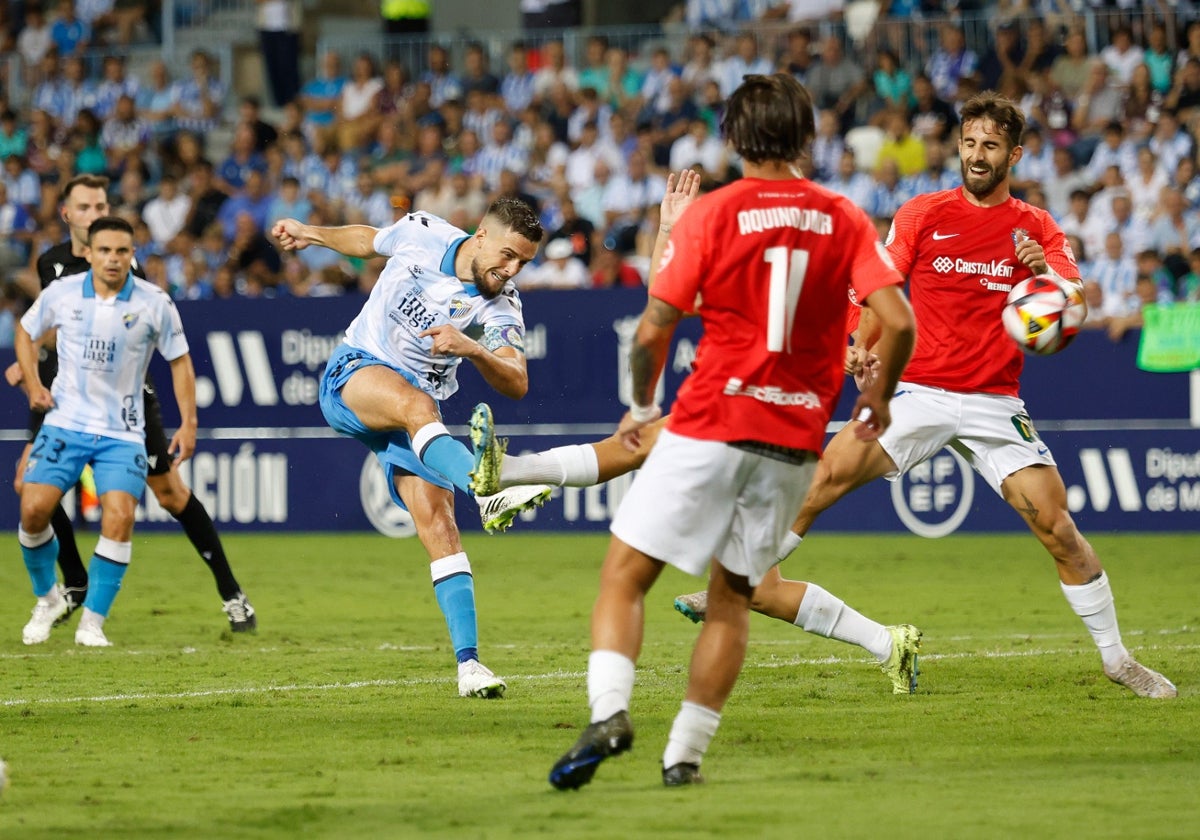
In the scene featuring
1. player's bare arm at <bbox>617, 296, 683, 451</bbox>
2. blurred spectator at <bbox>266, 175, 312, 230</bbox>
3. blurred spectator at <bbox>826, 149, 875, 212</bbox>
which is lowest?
blurred spectator at <bbox>266, 175, 312, 230</bbox>

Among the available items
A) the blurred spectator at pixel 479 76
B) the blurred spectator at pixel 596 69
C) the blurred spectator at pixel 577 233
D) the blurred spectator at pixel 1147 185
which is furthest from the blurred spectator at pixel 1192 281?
the blurred spectator at pixel 479 76

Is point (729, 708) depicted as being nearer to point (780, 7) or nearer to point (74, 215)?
point (74, 215)

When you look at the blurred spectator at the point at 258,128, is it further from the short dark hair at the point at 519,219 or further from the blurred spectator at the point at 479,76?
the short dark hair at the point at 519,219

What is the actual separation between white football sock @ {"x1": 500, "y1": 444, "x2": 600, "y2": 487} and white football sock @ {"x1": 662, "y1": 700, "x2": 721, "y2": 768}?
2.13 metres

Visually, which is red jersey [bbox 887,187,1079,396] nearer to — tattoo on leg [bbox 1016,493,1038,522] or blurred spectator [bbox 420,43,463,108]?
tattoo on leg [bbox 1016,493,1038,522]

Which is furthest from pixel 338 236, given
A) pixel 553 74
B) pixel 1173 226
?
pixel 553 74

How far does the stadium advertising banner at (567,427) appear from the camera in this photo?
16.5m

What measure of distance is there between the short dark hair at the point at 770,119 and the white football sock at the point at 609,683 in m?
1.63

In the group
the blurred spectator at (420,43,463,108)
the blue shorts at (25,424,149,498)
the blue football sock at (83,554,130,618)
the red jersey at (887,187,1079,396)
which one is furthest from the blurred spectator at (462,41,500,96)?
the red jersey at (887,187,1079,396)

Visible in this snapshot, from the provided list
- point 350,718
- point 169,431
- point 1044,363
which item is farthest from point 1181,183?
point 350,718

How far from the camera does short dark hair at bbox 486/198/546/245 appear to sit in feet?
25.9

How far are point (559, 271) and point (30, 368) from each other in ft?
30.8

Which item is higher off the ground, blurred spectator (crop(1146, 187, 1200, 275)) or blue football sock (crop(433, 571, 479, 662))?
blurred spectator (crop(1146, 187, 1200, 275))

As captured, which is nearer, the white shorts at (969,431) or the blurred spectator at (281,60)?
the white shorts at (969,431)
